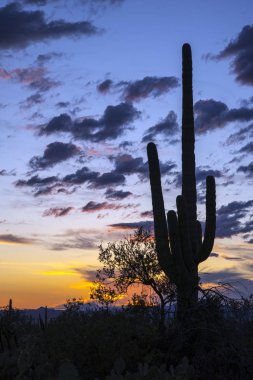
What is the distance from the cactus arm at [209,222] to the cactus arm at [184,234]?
695mm

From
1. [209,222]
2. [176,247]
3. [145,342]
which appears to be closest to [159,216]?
[176,247]

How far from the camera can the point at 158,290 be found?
2509 centimetres

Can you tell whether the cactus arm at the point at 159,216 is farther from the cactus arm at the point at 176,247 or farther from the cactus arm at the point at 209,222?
the cactus arm at the point at 209,222

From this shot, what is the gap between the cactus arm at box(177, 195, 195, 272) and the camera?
1641 cm

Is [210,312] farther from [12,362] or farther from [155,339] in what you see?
[12,362]

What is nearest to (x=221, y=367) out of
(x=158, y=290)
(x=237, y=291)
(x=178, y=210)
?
(x=237, y=291)

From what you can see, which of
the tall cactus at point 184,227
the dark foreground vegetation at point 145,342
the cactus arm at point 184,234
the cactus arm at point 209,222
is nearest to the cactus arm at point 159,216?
the tall cactus at point 184,227

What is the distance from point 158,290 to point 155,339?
1458 centimetres

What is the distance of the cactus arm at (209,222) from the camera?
1784 cm

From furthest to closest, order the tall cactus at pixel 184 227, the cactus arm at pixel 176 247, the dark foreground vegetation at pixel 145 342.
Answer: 1. the tall cactus at pixel 184 227
2. the cactus arm at pixel 176 247
3. the dark foreground vegetation at pixel 145 342

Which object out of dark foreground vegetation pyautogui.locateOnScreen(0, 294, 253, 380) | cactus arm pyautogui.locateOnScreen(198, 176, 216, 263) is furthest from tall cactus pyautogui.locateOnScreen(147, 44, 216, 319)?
dark foreground vegetation pyautogui.locateOnScreen(0, 294, 253, 380)

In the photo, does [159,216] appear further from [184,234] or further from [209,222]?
[209,222]

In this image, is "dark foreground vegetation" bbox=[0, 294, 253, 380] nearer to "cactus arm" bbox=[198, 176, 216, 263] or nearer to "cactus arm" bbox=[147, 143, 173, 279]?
"cactus arm" bbox=[147, 143, 173, 279]

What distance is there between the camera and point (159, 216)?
17000 mm
